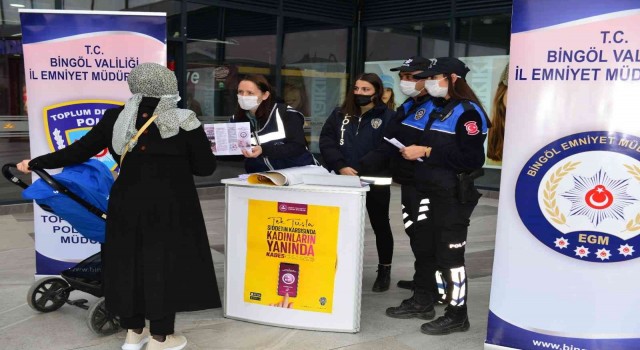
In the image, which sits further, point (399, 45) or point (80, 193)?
point (399, 45)

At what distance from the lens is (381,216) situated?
181 inches

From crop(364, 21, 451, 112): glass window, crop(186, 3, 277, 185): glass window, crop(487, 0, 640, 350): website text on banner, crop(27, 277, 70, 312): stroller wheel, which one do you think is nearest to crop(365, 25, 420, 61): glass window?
crop(364, 21, 451, 112): glass window

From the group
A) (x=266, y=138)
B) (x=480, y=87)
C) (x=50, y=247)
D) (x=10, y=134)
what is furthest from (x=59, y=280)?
(x=480, y=87)

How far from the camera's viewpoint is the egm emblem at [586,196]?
9.67ft

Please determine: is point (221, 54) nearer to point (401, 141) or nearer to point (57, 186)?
point (401, 141)

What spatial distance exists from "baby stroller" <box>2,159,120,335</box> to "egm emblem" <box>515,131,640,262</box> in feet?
7.53

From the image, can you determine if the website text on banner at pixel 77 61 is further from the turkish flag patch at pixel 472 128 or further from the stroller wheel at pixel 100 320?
the turkish flag patch at pixel 472 128

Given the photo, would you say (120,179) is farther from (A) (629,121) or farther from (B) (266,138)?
(A) (629,121)

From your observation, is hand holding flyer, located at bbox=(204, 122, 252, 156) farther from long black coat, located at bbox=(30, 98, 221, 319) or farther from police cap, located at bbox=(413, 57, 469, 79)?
police cap, located at bbox=(413, 57, 469, 79)

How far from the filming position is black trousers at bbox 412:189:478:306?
11.8ft

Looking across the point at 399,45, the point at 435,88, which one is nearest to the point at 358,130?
the point at 435,88

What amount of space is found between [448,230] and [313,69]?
7652mm

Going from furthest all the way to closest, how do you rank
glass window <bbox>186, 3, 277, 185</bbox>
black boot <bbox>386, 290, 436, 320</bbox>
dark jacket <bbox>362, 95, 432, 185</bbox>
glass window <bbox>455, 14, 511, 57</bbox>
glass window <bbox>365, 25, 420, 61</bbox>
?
glass window <bbox>365, 25, 420, 61</bbox> < glass window <bbox>455, 14, 511, 57</bbox> < glass window <bbox>186, 3, 277, 185</bbox> < black boot <bbox>386, 290, 436, 320</bbox> < dark jacket <bbox>362, 95, 432, 185</bbox>

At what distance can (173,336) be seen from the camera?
336cm
